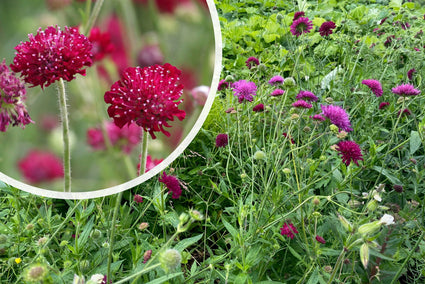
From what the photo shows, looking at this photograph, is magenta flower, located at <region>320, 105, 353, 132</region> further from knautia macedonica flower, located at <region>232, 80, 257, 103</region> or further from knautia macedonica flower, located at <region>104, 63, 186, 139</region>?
knautia macedonica flower, located at <region>104, 63, 186, 139</region>

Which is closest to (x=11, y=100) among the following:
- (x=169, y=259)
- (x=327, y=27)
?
(x=169, y=259)

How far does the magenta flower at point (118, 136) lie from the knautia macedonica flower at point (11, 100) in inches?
4.3

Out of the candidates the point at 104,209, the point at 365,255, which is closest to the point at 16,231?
the point at 104,209

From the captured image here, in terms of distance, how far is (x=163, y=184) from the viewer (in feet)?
3.74

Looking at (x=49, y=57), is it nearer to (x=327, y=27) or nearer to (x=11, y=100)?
(x=11, y=100)

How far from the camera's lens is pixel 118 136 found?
2.61 ft

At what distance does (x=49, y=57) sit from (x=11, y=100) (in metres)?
0.10

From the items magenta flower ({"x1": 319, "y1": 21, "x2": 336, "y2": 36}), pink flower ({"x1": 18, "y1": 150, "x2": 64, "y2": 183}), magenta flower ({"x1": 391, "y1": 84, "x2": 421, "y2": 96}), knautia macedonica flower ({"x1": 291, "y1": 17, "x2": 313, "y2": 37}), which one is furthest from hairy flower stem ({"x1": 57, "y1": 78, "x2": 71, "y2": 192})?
magenta flower ({"x1": 319, "y1": 21, "x2": 336, "y2": 36})

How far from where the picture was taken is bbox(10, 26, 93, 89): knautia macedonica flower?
72cm

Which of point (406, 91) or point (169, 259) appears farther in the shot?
point (406, 91)

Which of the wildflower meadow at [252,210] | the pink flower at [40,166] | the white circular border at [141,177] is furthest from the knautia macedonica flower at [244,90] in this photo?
the pink flower at [40,166]

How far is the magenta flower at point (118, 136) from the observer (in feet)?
2.51

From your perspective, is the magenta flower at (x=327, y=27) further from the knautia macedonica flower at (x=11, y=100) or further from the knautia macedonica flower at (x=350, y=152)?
the knautia macedonica flower at (x=11, y=100)

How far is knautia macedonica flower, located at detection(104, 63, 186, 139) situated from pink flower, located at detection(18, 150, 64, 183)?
0.13 metres
